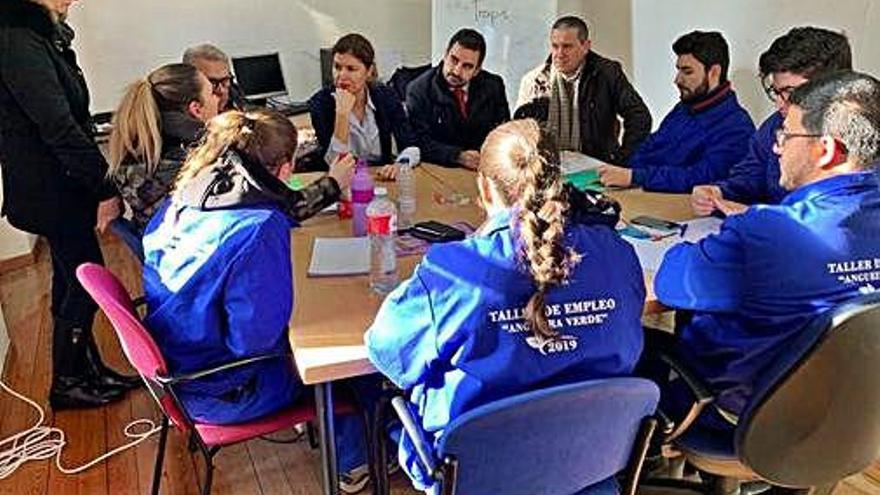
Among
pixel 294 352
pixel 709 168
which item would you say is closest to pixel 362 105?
pixel 709 168

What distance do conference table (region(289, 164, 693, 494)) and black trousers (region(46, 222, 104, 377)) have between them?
793 mm

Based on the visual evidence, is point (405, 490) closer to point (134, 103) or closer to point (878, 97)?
point (134, 103)

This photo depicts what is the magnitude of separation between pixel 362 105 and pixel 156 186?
3.22 ft

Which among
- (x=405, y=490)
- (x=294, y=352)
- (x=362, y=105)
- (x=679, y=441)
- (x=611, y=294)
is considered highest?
(x=362, y=105)

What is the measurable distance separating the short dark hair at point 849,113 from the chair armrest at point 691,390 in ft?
1.86

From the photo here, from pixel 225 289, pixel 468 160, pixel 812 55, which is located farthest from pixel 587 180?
pixel 225 289

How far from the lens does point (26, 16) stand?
2.36 m

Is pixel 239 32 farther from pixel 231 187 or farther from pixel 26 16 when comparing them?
pixel 231 187

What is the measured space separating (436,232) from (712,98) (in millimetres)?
1140

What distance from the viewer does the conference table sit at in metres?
1.67

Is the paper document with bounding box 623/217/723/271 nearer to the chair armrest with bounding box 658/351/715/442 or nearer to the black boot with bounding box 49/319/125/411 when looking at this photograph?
the chair armrest with bounding box 658/351/715/442

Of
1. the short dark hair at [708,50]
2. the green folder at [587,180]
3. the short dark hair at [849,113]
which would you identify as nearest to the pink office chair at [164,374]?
the green folder at [587,180]

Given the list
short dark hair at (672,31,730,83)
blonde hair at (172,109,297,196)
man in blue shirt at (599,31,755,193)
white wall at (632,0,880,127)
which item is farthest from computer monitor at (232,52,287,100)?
blonde hair at (172,109,297,196)

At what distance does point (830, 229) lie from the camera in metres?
1.60
